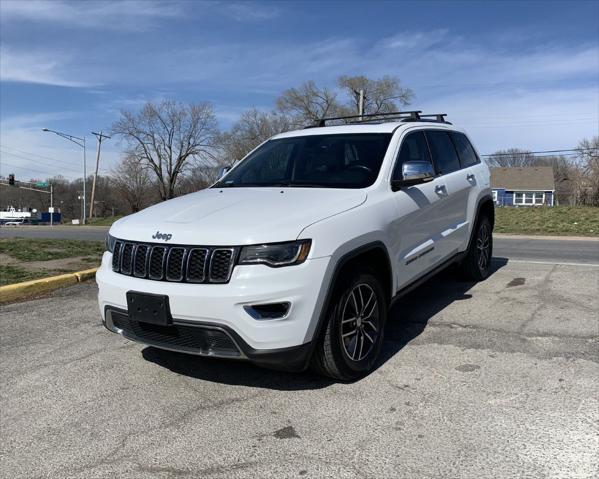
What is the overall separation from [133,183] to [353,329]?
60476mm

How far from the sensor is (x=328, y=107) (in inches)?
2210

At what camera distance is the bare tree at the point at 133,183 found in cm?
5836

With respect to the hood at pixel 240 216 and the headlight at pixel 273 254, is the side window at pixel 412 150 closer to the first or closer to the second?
the hood at pixel 240 216

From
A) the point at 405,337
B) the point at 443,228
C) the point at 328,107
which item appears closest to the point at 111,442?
the point at 405,337

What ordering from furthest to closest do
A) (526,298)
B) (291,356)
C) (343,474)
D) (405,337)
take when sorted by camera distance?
(526,298) < (405,337) < (291,356) < (343,474)

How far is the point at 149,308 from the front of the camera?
3.42m

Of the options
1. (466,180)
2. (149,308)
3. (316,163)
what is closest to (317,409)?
(149,308)

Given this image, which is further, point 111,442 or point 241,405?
point 241,405

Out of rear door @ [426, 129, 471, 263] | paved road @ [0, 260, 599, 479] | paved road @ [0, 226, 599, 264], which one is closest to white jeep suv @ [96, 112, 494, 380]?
rear door @ [426, 129, 471, 263]

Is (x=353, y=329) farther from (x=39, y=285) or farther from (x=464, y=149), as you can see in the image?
(x=39, y=285)

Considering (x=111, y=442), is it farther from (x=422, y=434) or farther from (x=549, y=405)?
(x=549, y=405)

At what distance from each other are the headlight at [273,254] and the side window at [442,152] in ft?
8.72

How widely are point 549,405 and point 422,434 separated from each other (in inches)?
36.4

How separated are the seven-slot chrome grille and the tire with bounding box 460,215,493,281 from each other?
3.88 meters
